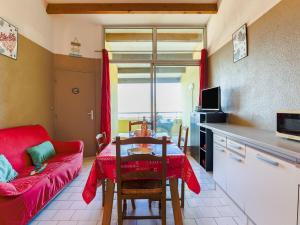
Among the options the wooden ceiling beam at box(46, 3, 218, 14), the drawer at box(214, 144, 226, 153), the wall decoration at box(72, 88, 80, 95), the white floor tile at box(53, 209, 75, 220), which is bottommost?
the white floor tile at box(53, 209, 75, 220)

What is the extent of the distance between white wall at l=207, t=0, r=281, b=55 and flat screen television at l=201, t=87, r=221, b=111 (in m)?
0.94

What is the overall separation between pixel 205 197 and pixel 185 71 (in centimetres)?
343

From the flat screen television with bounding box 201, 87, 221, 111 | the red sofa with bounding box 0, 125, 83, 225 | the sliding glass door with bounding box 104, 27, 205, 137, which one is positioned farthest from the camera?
the sliding glass door with bounding box 104, 27, 205, 137

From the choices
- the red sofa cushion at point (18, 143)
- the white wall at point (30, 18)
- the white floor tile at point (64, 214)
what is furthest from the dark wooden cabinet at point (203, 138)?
the white wall at point (30, 18)

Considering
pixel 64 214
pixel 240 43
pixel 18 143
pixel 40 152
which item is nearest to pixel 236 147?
pixel 240 43

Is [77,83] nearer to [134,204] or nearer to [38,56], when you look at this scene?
[38,56]

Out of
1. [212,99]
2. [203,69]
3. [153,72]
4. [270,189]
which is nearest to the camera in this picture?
[270,189]

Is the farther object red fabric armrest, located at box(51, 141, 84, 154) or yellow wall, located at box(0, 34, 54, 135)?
→ red fabric armrest, located at box(51, 141, 84, 154)

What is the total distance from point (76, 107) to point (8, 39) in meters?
2.11

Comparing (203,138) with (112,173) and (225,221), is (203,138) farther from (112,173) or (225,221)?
(112,173)

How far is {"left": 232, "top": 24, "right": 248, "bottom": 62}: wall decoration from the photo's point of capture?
125 inches

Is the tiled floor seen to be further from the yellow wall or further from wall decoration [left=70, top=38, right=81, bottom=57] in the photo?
wall decoration [left=70, top=38, right=81, bottom=57]

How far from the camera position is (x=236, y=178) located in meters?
2.39

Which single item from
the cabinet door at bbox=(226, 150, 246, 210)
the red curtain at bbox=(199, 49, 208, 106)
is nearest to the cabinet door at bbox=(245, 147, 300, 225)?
the cabinet door at bbox=(226, 150, 246, 210)
